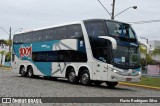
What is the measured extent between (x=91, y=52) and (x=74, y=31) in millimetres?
2354

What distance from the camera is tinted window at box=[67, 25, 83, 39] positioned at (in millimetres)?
21739

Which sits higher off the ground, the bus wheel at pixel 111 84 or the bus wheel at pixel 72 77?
the bus wheel at pixel 72 77

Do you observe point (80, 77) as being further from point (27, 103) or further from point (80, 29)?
point (27, 103)

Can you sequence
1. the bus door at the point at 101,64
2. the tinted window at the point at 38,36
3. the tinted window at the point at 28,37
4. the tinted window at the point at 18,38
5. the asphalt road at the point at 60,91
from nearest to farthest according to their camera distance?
the asphalt road at the point at 60,91 → the bus door at the point at 101,64 → the tinted window at the point at 38,36 → the tinted window at the point at 28,37 → the tinted window at the point at 18,38

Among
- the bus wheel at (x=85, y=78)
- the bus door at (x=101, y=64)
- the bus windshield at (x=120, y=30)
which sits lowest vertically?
the bus wheel at (x=85, y=78)

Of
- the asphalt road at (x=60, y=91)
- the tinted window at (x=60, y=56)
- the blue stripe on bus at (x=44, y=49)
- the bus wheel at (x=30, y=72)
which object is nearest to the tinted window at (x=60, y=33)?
the blue stripe on bus at (x=44, y=49)

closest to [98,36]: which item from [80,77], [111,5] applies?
[80,77]

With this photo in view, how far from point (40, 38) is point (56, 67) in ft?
10.2

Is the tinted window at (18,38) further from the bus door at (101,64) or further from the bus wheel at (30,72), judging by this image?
the bus door at (101,64)

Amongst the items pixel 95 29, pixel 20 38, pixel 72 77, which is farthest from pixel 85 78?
pixel 20 38

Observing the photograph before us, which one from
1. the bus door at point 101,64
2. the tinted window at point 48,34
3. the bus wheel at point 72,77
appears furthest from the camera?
the tinted window at point 48,34

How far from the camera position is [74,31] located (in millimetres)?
22266

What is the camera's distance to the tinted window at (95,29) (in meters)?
20.1

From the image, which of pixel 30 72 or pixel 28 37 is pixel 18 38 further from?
pixel 30 72
